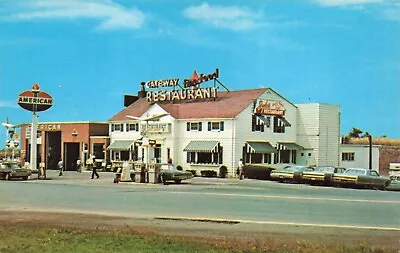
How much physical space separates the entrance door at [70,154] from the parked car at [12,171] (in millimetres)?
22661

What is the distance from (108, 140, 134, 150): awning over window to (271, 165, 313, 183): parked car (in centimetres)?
1771

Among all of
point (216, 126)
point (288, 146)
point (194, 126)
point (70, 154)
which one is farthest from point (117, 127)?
point (288, 146)

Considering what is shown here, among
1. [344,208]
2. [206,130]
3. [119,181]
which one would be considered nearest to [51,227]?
[344,208]

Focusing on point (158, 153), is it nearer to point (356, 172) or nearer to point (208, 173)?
point (208, 173)

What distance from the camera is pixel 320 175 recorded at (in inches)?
1661

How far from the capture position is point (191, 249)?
40.0 ft

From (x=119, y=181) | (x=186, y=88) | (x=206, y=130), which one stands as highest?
(x=186, y=88)

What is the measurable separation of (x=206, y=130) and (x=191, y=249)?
41795 millimetres

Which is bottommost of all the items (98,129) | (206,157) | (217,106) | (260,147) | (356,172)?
(356,172)

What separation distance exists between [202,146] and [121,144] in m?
10.0

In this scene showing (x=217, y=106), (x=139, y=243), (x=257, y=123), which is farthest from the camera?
(x=217, y=106)

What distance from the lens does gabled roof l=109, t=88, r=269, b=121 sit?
2103 inches

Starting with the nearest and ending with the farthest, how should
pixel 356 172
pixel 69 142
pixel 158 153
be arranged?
pixel 356 172 → pixel 158 153 → pixel 69 142

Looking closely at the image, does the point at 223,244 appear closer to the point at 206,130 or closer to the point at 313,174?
the point at 313,174
